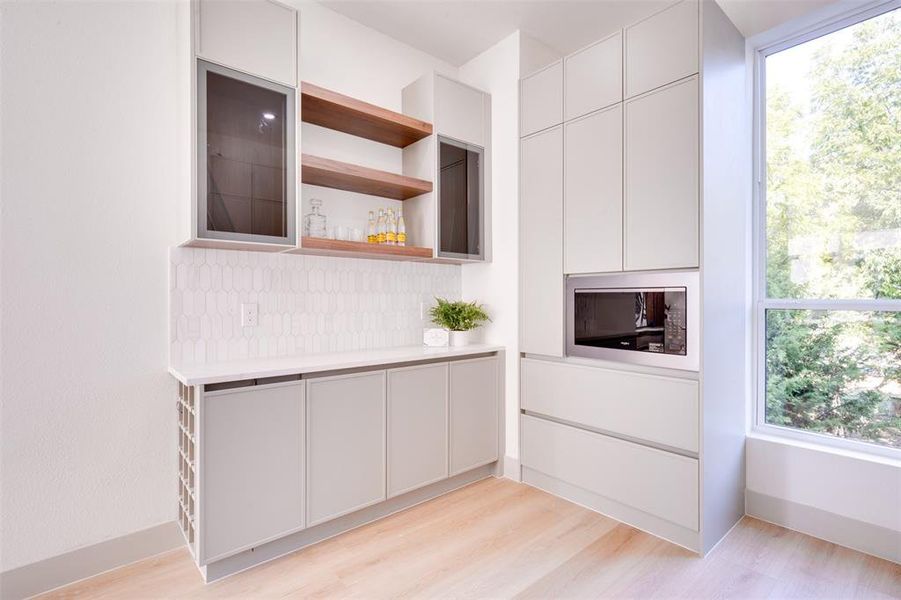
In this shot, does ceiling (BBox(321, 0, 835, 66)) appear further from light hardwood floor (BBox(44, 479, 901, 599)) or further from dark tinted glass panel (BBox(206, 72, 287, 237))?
light hardwood floor (BBox(44, 479, 901, 599))

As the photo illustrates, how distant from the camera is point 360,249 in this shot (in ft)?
7.91

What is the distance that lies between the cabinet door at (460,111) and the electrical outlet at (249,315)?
58.5 inches

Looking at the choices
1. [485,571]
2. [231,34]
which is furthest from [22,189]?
[485,571]

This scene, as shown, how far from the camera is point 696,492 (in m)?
2.04

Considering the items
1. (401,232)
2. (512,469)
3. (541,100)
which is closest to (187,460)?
(401,232)

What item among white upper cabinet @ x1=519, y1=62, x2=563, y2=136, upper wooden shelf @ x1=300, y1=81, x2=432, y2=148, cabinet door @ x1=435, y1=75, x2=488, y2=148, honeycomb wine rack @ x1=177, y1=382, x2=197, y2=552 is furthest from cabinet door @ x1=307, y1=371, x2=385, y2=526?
white upper cabinet @ x1=519, y1=62, x2=563, y2=136

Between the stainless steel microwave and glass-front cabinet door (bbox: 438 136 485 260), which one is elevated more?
glass-front cabinet door (bbox: 438 136 485 260)

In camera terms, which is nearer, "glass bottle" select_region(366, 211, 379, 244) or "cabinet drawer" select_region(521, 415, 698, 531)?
"cabinet drawer" select_region(521, 415, 698, 531)

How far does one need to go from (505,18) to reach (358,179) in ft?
4.45

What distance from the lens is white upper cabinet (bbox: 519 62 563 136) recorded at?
8.55ft

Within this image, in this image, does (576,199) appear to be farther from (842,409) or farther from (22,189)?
(22,189)

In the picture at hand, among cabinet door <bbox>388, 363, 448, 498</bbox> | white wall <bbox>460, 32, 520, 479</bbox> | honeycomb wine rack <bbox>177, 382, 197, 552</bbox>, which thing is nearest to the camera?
honeycomb wine rack <bbox>177, 382, 197, 552</bbox>

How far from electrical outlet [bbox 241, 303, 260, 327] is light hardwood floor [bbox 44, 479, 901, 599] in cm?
108

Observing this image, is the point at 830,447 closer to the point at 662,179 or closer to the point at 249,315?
the point at 662,179
